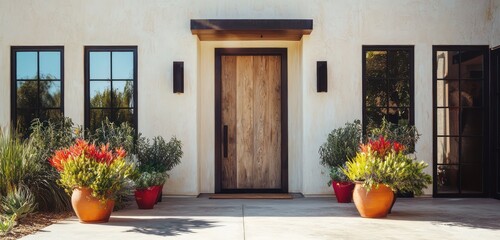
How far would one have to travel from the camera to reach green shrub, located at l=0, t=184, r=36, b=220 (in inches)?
263

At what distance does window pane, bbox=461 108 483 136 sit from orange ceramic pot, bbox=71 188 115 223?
5.54 meters

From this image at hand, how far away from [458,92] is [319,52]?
2.21 m

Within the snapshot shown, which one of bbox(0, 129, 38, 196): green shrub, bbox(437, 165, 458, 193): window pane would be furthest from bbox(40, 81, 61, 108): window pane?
bbox(437, 165, 458, 193): window pane

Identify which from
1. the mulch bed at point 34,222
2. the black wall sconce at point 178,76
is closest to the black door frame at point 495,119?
the black wall sconce at point 178,76

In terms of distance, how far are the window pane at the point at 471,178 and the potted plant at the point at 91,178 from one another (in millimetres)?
5266

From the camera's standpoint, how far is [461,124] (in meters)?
9.55

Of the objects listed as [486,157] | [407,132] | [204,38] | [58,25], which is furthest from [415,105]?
[58,25]

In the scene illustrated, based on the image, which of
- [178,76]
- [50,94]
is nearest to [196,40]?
[178,76]

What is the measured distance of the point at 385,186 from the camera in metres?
7.22

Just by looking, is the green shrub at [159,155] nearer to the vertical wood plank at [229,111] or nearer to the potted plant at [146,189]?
the potted plant at [146,189]

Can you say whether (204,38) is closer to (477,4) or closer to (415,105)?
(415,105)

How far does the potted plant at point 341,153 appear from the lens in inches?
344

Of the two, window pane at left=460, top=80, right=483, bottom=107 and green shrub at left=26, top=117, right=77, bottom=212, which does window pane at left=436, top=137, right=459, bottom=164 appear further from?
green shrub at left=26, top=117, right=77, bottom=212

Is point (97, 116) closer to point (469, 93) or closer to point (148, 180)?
point (148, 180)
